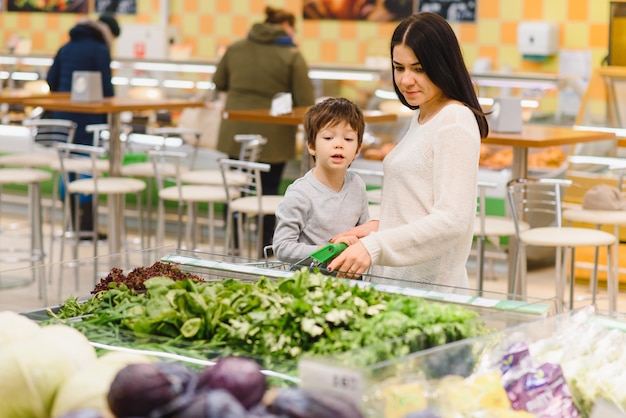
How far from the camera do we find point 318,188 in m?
3.04

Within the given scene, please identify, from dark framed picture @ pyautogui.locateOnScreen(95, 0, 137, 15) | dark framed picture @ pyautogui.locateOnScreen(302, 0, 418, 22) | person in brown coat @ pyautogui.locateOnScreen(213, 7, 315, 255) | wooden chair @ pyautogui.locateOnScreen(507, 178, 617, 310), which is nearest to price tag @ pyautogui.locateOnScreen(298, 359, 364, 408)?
wooden chair @ pyautogui.locateOnScreen(507, 178, 617, 310)

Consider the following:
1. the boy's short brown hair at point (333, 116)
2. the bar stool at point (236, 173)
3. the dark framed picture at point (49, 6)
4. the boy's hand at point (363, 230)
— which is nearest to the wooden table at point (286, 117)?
the bar stool at point (236, 173)

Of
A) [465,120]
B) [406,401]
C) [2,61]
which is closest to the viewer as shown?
[406,401]

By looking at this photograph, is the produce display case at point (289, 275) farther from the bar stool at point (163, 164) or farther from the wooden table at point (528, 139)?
the bar stool at point (163, 164)

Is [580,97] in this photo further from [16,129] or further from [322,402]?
[322,402]

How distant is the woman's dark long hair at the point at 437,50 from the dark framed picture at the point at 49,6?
10.5m

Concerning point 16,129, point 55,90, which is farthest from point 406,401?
point 16,129

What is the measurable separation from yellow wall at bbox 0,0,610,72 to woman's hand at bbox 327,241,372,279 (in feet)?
22.8

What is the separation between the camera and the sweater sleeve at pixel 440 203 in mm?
2582

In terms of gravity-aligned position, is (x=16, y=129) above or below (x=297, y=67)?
below

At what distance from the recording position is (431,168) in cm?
265

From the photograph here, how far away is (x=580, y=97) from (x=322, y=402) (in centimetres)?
609

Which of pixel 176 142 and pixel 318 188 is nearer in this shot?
pixel 318 188

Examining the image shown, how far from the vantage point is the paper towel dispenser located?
29.7 feet
